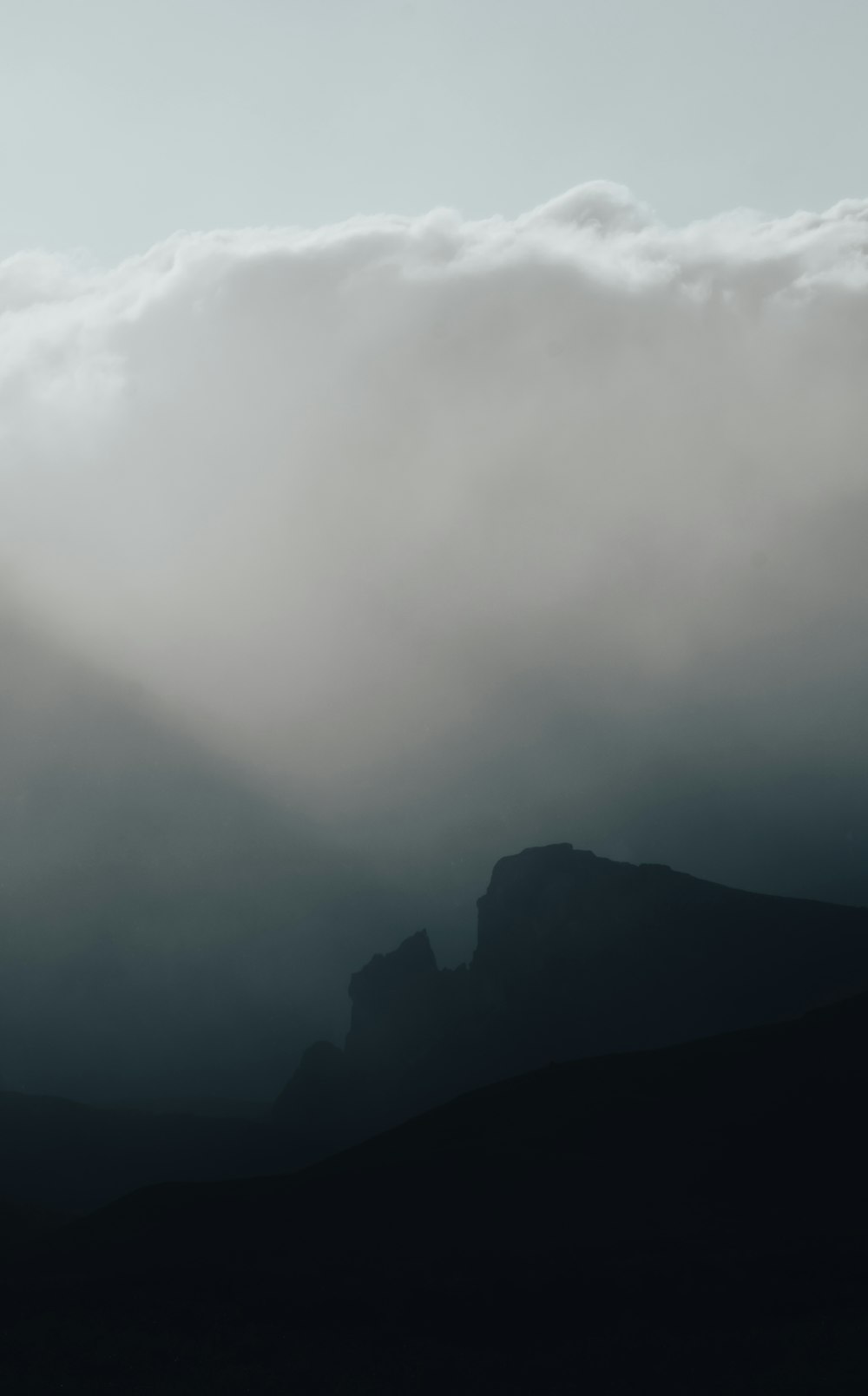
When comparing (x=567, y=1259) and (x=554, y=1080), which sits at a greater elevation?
(x=554, y=1080)

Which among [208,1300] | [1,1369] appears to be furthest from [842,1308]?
[1,1369]

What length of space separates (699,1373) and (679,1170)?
46.8 m

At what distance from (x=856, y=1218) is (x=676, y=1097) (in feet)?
136

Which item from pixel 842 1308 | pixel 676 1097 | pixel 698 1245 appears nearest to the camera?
pixel 842 1308

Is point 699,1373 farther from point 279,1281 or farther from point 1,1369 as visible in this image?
point 1,1369

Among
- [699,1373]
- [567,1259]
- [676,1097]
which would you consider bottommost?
[699,1373]

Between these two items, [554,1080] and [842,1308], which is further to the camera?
[554,1080]

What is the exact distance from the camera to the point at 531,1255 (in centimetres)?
8469

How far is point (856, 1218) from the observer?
82.4 m

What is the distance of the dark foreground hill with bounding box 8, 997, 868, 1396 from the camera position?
6269cm

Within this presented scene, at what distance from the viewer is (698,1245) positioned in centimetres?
7875

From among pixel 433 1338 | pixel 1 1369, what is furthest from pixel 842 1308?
pixel 1 1369

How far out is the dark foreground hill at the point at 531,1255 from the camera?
62688 millimetres

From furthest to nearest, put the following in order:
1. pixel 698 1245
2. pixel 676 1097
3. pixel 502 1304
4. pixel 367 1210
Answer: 1. pixel 676 1097
2. pixel 367 1210
3. pixel 698 1245
4. pixel 502 1304
